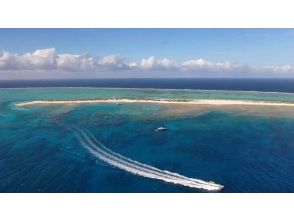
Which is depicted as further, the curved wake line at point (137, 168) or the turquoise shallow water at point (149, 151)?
the turquoise shallow water at point (149, 151)

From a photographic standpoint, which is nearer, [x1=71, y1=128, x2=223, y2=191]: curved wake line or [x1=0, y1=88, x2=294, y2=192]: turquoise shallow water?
[x1=71, y1=128, x2=223, y2=191]: curved wake line

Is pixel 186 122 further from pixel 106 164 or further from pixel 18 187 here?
pixel 18 187

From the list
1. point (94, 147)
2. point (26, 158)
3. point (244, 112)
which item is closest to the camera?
point (26, 158)

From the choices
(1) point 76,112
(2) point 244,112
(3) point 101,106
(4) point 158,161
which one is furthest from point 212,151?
(3) point 101,106
